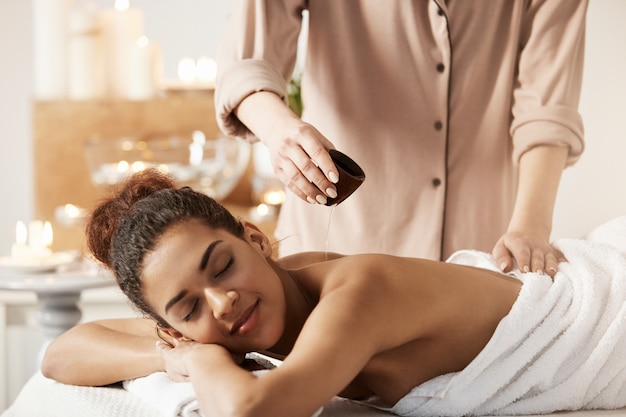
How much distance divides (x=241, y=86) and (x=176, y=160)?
1690 millimetres

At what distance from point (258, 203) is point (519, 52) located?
6.26 ft

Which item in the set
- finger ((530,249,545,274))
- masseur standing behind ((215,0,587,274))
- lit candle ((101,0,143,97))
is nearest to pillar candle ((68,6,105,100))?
lit candle ((101,0,143,97))

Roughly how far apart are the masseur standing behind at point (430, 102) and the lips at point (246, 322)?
686 mm

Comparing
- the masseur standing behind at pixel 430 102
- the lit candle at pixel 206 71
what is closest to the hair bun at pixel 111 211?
the masseur standing behind at pixel 430 102

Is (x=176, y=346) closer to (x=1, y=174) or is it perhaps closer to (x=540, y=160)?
(x=540, y=160)

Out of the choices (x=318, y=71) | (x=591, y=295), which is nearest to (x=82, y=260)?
(x=318, y=71)

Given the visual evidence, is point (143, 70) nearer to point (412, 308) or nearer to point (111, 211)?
point (111, 211)

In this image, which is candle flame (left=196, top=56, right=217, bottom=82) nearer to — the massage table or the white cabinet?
the white cabinet

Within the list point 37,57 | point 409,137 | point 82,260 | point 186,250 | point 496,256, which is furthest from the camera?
point 37,57

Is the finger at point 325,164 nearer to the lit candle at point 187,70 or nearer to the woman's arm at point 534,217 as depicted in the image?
the woman's arm at point 534,217

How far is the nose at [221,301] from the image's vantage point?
131 cm

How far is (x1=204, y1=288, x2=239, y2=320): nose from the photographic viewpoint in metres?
1.31

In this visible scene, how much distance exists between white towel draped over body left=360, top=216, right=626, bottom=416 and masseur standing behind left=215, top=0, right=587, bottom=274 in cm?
47

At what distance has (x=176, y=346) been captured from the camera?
1.44 m
